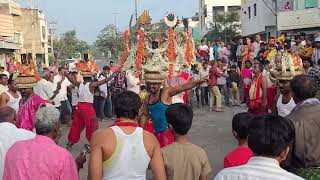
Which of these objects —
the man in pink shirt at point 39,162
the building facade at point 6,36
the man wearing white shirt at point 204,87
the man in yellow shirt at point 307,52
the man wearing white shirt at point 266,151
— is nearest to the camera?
the man wearing white shirt at point 266,151

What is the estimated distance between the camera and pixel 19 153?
327cm

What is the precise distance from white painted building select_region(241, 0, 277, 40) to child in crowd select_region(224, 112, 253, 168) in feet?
102

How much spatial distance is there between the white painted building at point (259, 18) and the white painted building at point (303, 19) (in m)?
3.74

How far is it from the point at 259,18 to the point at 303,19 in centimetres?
1022

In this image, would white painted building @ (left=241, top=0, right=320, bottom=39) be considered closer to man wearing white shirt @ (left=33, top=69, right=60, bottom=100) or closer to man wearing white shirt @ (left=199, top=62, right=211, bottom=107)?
man wearing white shirt @ (left=199, top=62, right=211, bottom=107)

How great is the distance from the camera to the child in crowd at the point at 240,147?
Answer: 3588 mm

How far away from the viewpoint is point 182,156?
366 centimetres

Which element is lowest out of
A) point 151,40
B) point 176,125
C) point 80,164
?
point 80,164

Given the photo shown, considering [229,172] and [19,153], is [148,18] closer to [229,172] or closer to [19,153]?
[19,153]


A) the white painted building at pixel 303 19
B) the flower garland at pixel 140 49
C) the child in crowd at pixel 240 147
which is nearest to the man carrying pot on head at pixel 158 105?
the child in crowd at pixel 240 147

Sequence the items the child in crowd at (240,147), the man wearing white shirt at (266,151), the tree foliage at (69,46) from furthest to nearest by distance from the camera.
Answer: the tree foliage at (69,46)
the child in crowd at (240,147)
the man wearing white shirt at (266,151)

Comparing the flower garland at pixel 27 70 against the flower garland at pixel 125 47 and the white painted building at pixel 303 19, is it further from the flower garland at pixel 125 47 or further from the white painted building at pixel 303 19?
the white painted building at pixel 303 19

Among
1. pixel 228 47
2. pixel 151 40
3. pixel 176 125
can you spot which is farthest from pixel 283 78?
pixel 228 47

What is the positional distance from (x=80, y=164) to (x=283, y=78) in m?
2.81
